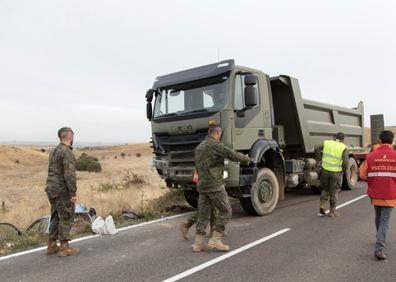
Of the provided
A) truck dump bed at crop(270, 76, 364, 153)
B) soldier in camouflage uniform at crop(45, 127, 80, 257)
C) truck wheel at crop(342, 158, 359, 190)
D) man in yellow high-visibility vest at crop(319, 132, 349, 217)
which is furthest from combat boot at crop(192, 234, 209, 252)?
truck wheel at crop(342, 158, 359, 190)

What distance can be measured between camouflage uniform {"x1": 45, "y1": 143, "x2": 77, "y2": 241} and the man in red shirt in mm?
4215

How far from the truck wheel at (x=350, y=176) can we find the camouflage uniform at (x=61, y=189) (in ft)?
31.0

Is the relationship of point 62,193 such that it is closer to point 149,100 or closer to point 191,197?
point 149,100

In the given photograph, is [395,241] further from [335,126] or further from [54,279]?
[335,126]

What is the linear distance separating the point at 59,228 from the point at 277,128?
547 centimetres

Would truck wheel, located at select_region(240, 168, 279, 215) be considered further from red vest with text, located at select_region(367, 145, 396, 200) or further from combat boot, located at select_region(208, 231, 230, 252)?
red vest with text, located at select_region(367, 145, 396, 200)

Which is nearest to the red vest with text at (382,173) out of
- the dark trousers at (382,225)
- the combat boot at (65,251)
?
the dark trousers at (382,225)

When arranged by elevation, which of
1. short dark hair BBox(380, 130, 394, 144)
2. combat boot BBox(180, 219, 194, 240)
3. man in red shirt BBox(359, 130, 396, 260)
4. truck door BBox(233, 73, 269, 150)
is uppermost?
truck door BBox(233, 73, 269, 150)

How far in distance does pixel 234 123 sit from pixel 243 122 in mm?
289

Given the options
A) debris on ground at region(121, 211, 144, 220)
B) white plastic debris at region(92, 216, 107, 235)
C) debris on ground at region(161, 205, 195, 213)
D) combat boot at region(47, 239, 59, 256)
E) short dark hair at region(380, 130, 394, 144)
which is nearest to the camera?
short dark hair at region(380, 130, 394, 144)

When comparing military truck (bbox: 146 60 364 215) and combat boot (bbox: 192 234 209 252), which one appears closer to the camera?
combat boot (bbox: 192 234 209 252)

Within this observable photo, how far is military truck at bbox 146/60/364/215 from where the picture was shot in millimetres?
8508

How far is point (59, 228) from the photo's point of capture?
648 centimetres

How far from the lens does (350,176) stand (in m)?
13.8
